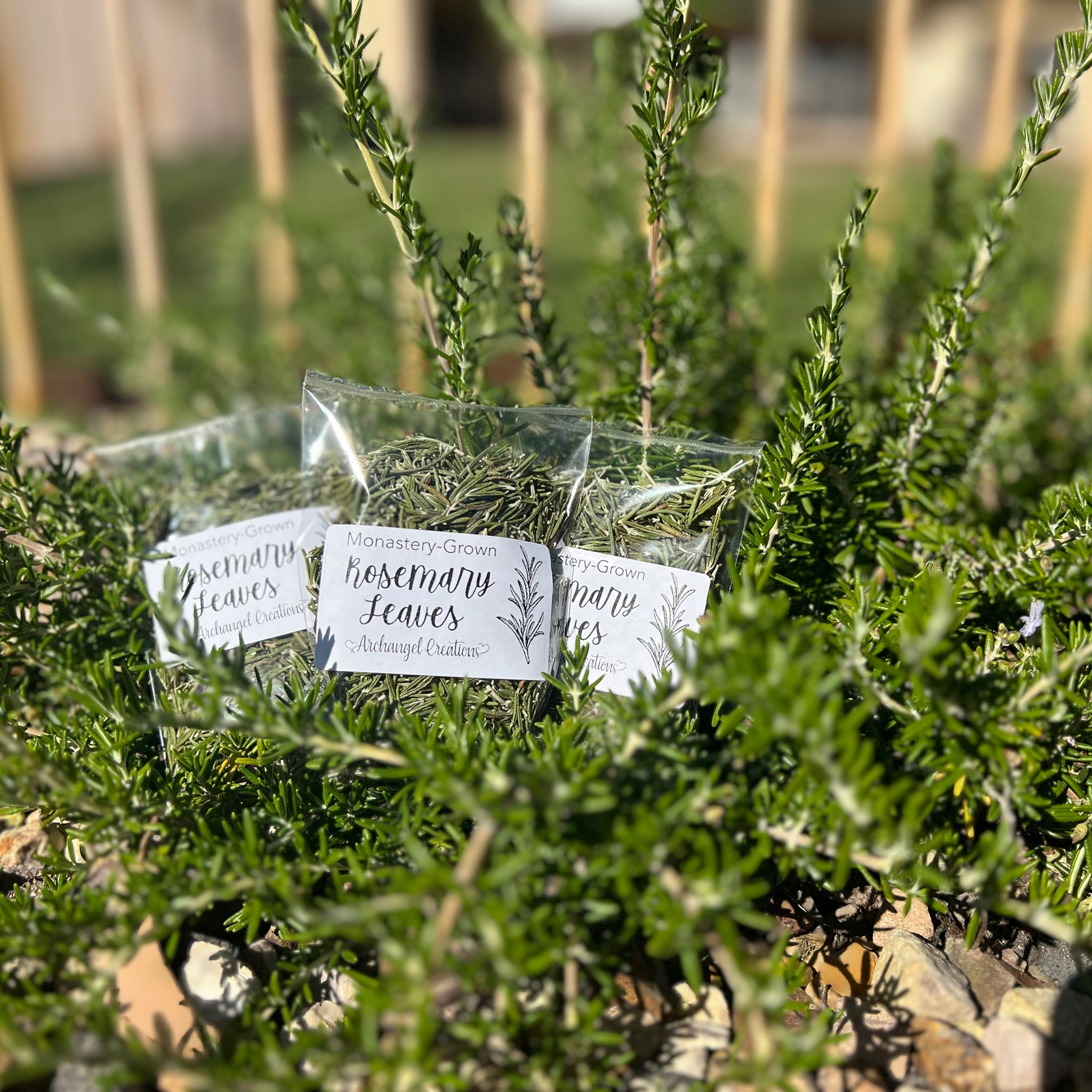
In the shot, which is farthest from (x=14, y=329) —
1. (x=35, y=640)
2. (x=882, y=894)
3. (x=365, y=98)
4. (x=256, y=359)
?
(x=882, y=894)

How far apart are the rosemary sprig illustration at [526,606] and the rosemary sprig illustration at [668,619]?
0.42 ft

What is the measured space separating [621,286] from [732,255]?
0.86ft

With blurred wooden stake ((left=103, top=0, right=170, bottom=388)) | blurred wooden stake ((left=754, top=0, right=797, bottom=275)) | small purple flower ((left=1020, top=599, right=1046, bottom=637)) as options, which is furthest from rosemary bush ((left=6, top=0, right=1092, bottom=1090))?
blurred wooden stake ((left=103, top=0, right=170, bottom=388))

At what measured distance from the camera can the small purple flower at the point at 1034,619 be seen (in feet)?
3.07

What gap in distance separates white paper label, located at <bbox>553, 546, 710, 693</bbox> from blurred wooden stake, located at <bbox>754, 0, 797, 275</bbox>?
1744 millimetres

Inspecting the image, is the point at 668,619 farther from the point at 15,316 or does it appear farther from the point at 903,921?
the point at 15,316

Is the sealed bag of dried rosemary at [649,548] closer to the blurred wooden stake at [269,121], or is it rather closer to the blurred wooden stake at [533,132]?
the blurred wooden stake at [533,132]

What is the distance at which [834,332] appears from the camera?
0.90m

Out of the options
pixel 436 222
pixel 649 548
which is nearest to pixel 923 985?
pixel 649 548

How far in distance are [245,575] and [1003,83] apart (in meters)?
2.63

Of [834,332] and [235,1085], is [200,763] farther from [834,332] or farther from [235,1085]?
[834,332]

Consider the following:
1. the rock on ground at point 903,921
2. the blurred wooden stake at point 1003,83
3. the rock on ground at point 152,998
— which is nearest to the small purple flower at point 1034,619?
the rock on ground at point 903,921

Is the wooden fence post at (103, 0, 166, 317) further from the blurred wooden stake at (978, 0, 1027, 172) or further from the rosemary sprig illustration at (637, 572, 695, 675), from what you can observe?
the blurred wooden stake at (978, 0, 1027, 172)

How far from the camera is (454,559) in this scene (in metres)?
0.93
